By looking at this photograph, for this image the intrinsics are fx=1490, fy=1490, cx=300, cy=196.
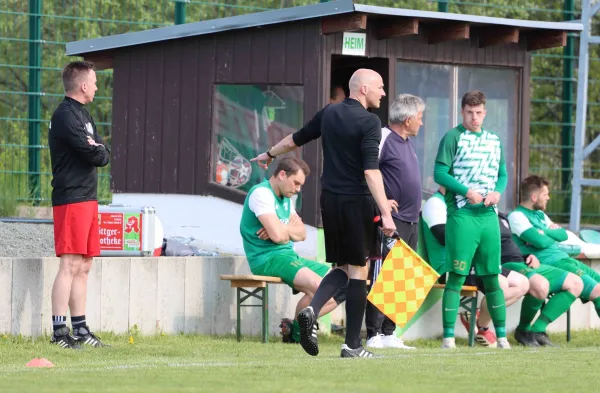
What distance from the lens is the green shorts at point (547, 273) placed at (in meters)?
Result: 13.0

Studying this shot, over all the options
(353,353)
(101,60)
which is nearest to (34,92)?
(101,60)

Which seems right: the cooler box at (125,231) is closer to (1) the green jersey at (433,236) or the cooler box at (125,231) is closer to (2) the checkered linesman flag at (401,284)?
(1) the green jersey at (433,236)

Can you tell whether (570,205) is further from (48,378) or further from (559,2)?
(48,378)

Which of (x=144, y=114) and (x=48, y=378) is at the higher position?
(x=144, y=114)

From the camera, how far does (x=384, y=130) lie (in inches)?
473

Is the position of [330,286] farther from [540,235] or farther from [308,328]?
[540,235]

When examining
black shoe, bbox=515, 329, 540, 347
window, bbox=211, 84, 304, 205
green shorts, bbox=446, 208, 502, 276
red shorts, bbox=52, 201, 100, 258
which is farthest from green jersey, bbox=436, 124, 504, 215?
red shorts, bbox=52, 201, 100, 258

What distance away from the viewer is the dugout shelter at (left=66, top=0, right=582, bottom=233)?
13.8 metres

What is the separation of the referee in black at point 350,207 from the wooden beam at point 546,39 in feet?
18.3

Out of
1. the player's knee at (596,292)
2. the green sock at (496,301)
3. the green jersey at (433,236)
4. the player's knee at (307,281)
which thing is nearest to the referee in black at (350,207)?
the player's knee at (307,281)

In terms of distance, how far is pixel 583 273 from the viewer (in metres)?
13.2

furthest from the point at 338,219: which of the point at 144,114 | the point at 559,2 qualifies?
the point at 559,2

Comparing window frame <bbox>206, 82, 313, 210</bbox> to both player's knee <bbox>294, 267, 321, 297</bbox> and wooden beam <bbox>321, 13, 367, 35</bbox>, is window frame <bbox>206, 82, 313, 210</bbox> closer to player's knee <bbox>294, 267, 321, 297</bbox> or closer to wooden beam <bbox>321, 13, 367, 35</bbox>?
wooden beam <bbox>321, 13, 367, 35</bbox>

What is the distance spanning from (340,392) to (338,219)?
2497 millimetres
